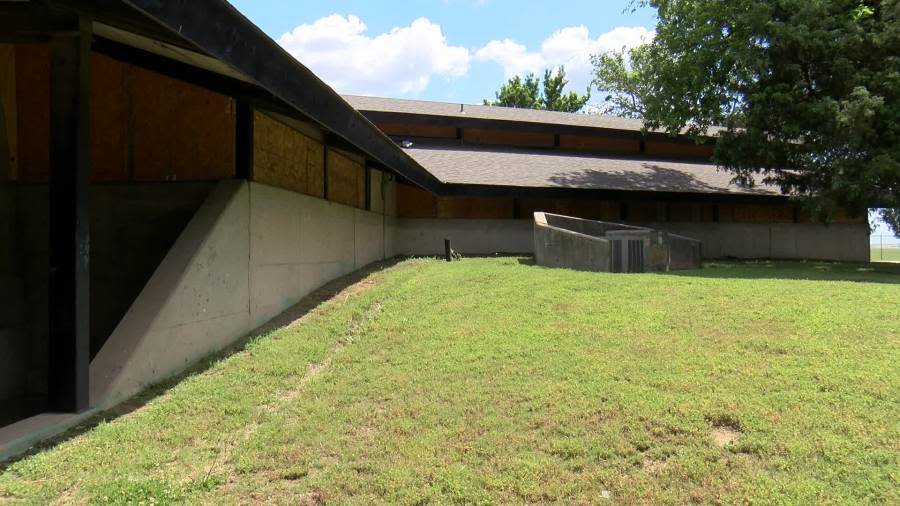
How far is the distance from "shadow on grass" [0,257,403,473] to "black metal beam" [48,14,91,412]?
29 centimetres

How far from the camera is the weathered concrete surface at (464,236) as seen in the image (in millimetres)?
18875

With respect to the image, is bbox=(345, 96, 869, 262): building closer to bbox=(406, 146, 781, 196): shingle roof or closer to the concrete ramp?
bbox=(406, 146, 781, 196): shingle roof

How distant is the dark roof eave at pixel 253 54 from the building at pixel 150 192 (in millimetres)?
20

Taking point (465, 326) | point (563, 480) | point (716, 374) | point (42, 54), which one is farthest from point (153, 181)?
point (716, 374)

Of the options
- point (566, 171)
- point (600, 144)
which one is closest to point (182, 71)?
point (566, 171)

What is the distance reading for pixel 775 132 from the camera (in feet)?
52.8

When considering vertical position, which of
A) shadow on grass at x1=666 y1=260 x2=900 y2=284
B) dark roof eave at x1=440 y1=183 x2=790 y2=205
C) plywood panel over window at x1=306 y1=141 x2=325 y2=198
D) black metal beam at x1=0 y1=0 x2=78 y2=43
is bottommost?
shadow on grass at x1=666 y1=260 x2=900 y2=284

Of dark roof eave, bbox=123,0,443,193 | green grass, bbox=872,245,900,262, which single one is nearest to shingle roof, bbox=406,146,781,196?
dark roof eave, bbox=123,0,443,193

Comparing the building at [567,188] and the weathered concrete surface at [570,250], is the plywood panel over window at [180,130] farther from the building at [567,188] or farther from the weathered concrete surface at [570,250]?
the building at [567,188]

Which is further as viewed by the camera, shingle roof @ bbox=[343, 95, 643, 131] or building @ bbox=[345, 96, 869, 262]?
shingle roof @ bbox=[343, 95, 643, 131]

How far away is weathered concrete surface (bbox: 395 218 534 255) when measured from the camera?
18.9 metres

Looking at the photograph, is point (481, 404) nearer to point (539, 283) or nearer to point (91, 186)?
point (539, 283)

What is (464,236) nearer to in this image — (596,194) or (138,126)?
(596,194)

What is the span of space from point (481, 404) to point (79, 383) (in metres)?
3.86
